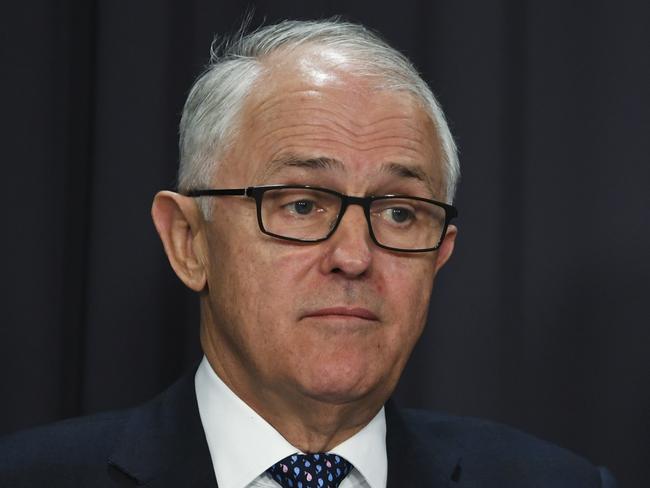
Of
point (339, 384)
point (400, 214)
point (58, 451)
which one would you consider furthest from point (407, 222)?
point (58, 451)

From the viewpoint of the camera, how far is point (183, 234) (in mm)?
1858

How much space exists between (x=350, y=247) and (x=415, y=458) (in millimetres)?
474

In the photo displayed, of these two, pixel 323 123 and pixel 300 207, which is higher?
pixel 323 123

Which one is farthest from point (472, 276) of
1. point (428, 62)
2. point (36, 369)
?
point (36, 369)

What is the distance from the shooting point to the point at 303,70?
1.77 metres

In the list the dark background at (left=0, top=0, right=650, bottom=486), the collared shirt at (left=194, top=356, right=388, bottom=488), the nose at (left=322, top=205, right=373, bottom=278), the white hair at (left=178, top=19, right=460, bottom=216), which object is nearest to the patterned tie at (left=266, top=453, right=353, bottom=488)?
the collared shirt at (left=194, top=356, right=388, bottom=488)

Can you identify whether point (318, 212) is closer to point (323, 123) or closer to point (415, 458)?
point (323, 123)

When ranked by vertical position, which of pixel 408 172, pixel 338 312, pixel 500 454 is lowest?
pixel 500 454

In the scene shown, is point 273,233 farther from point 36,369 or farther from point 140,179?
point 36,369

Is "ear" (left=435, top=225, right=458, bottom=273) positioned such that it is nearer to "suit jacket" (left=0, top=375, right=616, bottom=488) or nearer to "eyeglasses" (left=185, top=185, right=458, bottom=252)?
"eyeglasses" (left=185, top=185, right=458, bottom=252)

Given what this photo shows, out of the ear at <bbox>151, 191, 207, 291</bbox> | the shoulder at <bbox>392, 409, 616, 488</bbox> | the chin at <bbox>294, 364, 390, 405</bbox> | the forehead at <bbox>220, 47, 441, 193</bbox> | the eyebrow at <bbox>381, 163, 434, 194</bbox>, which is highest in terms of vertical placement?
the forehead at <bbox>220, 47, 441, 193</bbox>

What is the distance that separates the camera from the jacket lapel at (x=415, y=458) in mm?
1843

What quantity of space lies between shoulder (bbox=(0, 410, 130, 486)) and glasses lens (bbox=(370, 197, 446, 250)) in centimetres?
61

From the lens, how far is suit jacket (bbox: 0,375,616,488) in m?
1.72
